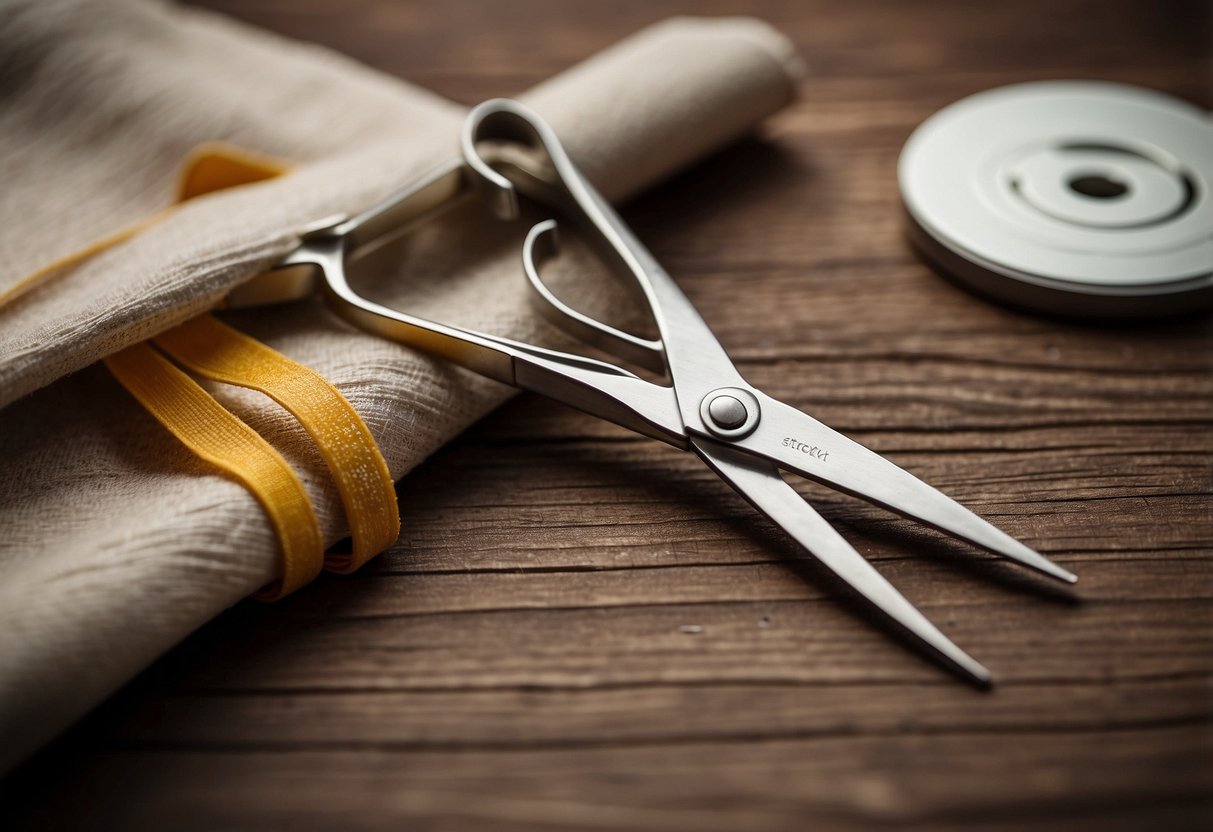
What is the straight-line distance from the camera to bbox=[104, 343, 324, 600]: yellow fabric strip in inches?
19.1

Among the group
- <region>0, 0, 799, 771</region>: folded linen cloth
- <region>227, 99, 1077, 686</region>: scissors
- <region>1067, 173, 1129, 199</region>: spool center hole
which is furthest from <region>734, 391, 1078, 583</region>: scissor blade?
<region>1067, 173, 1129, 199</region>: spool center hole

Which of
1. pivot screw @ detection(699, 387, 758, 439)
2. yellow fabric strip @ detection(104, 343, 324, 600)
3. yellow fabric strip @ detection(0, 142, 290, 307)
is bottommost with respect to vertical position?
pivot screw @ detection(699, 387, 758, 439)

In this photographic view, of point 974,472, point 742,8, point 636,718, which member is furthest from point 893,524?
point 742,8

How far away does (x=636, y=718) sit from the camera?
1.53 feet

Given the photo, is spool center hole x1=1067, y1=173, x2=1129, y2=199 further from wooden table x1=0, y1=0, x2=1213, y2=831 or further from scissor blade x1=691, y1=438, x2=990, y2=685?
scissor blade x1=691, y1=438, x2=990, y2=685

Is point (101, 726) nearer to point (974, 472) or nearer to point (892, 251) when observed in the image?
point (974, 472)

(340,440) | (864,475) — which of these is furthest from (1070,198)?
(340,440)

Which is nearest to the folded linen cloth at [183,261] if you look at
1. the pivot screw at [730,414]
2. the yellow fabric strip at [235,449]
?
the yellow fabric strip at [235,449]

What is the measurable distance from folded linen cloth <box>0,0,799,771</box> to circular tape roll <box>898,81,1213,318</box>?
6.4 inches

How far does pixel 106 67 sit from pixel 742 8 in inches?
24.1

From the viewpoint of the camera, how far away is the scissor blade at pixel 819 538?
1.53 feet

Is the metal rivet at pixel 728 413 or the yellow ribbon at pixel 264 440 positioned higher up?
the yellow ribbon at pixel 264 440

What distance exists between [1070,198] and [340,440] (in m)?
0.54

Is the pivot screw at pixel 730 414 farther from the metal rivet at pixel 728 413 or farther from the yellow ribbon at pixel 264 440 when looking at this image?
the yellow ribbon at pixel 264 440
